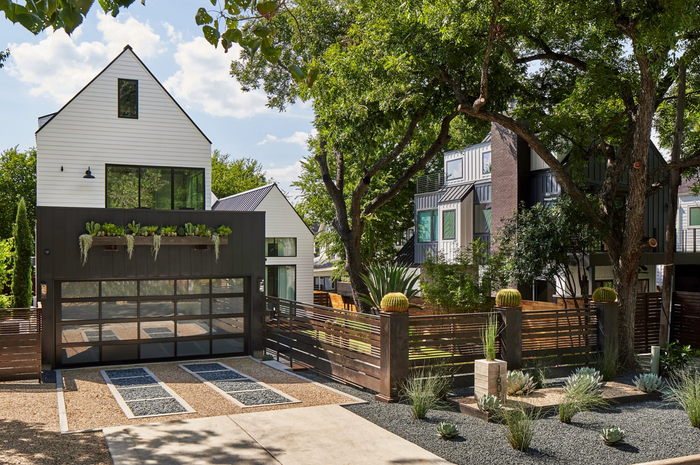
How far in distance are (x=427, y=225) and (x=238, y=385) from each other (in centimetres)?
1737

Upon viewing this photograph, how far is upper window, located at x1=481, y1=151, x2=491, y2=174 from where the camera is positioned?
23844 mm

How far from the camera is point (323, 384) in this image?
1133 cm

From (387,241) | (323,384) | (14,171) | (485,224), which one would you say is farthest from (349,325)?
(14,171)

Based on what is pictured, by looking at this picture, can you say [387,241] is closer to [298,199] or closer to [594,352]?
[298,199]

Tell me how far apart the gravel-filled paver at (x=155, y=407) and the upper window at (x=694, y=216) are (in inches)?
1104

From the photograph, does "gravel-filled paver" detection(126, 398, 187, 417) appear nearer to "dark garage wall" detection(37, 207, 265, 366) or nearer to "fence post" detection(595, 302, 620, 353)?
"dark garage wall" detection(37, 207, 265, 366)

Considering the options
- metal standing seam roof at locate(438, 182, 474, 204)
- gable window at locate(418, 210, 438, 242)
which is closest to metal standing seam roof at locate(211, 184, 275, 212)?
gable window at locate(418, 210, 438, 242)

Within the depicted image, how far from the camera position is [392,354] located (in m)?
9.84

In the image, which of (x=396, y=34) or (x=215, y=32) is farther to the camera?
(x=396, y=34)

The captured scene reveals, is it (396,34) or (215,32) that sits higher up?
(396,34)

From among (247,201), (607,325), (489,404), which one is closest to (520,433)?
(489,404)

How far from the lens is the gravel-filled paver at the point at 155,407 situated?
9.04 meters

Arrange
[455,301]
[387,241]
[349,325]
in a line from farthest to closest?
[387,241] → [455,301] → [349,325]

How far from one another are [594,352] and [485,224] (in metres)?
11.7
